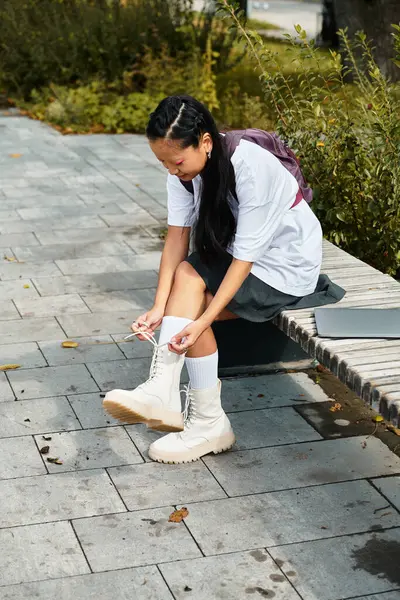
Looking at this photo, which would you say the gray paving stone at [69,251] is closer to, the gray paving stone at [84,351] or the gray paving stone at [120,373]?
the gray paving stone at [84,351]

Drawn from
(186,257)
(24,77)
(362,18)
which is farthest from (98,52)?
(186,257)

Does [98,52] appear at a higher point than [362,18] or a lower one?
lower

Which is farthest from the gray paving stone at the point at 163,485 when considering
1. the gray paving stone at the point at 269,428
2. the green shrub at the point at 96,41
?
the green shrub at the point at 96,41

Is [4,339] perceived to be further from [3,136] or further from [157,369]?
[3,136]

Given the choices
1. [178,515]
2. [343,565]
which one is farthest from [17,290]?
[343,565]

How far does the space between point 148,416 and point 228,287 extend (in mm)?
573

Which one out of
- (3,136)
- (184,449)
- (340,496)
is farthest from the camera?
(3,136)

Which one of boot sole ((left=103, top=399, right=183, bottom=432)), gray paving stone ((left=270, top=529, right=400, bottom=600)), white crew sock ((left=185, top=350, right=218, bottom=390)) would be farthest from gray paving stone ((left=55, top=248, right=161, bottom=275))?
gray paving stone ((left=270, top=529, right=400, bottom=600))

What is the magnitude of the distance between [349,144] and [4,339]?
2.12 meters

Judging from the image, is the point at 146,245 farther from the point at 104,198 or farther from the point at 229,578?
the point at 229,578

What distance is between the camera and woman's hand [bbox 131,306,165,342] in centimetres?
386

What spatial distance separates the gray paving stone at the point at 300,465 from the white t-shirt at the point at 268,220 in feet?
2.15

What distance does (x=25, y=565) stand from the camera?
3.17 metres

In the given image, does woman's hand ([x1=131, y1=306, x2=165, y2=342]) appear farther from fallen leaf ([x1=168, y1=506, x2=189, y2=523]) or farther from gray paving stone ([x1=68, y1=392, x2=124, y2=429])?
fallen leaf ([x1=168, y1=506, x2=189, y2=523])
